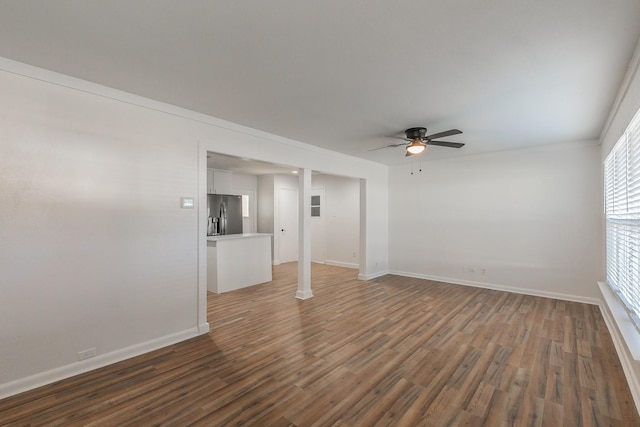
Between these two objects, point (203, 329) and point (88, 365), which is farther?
point (203, 329)

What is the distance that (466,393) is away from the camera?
2281 mm

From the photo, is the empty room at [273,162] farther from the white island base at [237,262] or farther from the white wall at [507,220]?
the white island base at [237,262]

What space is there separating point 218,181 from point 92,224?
4614 mm

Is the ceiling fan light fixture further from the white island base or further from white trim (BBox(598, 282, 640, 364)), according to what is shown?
the white island base

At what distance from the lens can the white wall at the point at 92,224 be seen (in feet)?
7.48

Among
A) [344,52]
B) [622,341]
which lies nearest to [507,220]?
[622,341]

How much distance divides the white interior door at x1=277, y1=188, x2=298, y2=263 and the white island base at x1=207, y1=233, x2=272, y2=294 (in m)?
2.35

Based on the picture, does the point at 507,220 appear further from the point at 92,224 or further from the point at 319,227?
Answer: the point at 92,224

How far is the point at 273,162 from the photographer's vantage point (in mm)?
4203

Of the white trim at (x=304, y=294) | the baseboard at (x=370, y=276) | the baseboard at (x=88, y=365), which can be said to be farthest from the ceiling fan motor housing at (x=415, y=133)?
the baseboard at (x=88, y=365)

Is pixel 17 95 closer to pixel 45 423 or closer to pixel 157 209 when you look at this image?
pixel 157 209

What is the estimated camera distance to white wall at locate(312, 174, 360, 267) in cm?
748

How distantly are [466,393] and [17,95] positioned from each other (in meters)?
4.18

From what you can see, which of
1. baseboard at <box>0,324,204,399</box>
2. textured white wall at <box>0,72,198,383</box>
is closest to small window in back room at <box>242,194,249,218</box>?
textured white wall at <box>0,72,198,383</box>
